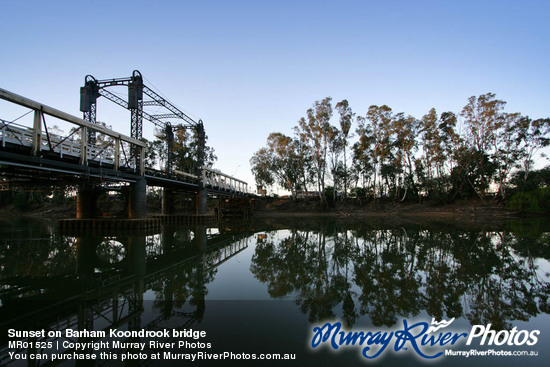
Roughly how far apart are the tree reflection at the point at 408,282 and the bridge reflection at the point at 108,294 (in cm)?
195

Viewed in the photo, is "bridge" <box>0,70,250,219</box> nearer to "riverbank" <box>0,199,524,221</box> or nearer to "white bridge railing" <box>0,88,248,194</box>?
"white bridge railing" <box>0,88,248,194</box>

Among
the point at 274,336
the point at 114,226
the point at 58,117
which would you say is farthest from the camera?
the point at 114,226

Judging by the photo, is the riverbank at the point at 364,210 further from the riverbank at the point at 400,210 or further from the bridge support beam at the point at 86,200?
the bridge support beam at the point at 86,200

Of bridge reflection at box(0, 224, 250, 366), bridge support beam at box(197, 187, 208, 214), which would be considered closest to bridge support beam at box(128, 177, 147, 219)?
bridge reflection at box(0, 224, 250, 366)

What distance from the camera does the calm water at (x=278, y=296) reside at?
367 cm

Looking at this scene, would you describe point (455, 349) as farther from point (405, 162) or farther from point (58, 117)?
point (405, 162)

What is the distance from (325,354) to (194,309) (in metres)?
2.62

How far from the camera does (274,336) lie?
3.75m

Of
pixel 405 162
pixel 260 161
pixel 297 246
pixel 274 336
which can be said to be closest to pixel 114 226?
pixel 297 246

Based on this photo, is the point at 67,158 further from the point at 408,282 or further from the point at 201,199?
Result: the point at 201,199

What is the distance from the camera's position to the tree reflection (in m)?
4.71

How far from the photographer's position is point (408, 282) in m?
6.43

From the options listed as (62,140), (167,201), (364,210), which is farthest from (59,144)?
(364,210)

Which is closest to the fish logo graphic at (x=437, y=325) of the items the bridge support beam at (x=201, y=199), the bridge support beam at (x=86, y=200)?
the bridge support beam at (x=86, y=200)
